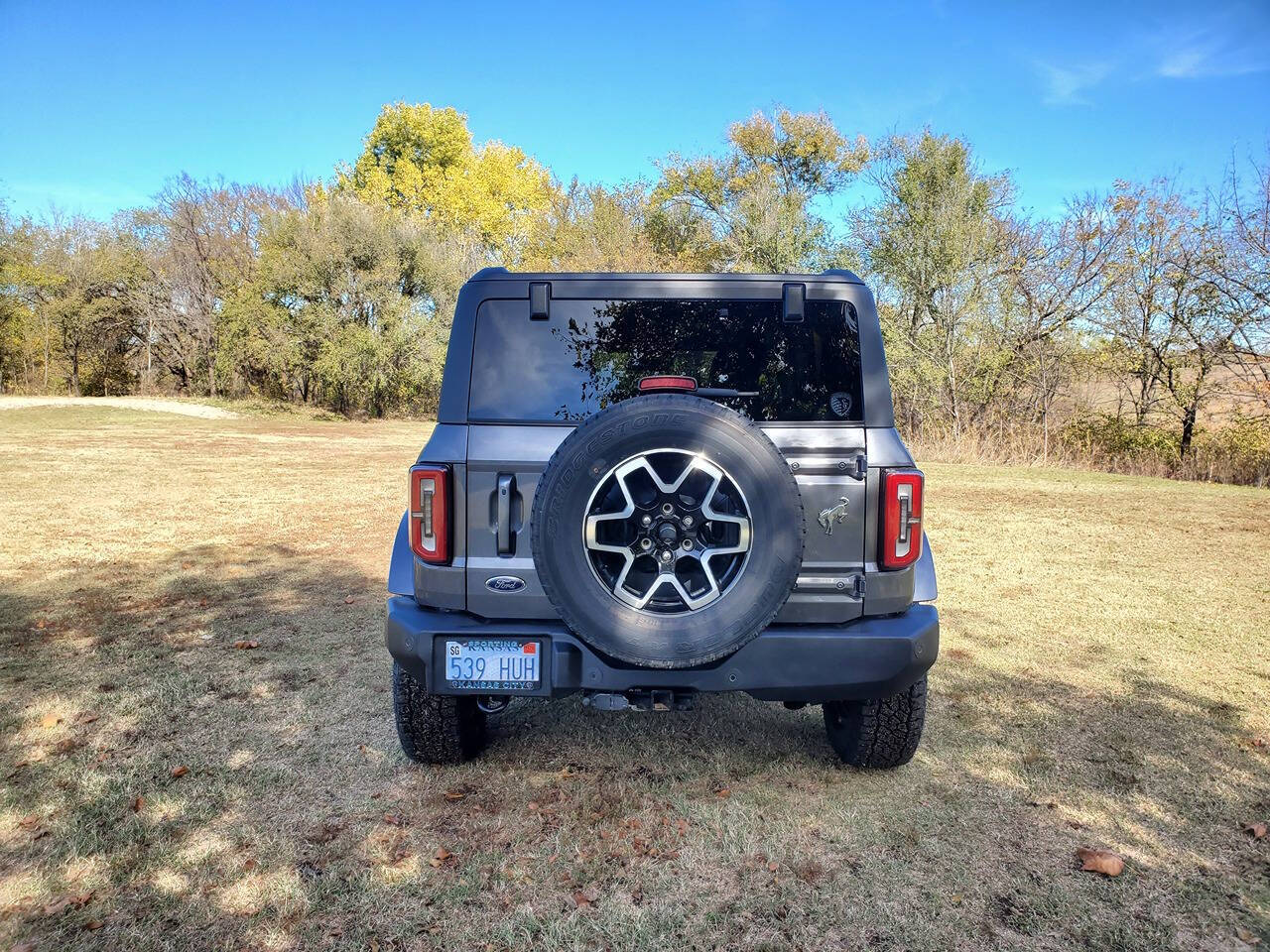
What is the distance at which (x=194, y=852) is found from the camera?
2756 mm

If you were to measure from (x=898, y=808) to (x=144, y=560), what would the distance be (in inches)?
282

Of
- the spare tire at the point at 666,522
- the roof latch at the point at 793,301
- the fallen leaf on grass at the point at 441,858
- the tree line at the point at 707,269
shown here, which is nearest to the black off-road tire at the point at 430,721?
the fallen leaf on grass at the point at 441,858

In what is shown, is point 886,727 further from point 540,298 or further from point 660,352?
point 540,298

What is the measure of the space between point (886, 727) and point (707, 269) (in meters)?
34.8

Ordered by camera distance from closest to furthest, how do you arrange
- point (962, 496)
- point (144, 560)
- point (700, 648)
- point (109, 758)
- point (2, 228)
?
point (700, 648) < point (109, 758) < point (144, 560) < point (962, 496) < point (2, 228)

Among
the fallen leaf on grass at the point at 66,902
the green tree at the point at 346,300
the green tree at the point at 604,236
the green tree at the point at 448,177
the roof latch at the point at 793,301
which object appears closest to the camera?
the fallen leaf on grass at the point at 66,902

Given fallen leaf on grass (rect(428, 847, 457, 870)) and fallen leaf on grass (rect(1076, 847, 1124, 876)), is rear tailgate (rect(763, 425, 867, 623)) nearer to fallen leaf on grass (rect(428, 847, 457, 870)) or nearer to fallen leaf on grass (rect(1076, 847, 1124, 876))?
fallen leaf on grass (rect(1076, 847, 1124, 876))

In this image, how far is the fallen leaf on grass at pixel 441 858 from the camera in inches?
107

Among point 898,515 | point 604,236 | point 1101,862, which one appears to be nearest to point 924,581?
point 898,515

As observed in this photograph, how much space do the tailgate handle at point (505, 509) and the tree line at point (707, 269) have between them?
695 inches

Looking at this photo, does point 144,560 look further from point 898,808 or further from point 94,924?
point 898,808

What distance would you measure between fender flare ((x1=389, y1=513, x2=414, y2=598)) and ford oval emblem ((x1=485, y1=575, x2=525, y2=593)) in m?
0.42

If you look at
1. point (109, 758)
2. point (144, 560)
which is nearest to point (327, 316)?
point (144, 560)

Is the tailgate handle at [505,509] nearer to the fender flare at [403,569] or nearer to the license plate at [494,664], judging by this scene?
the license plate at [494,664]
